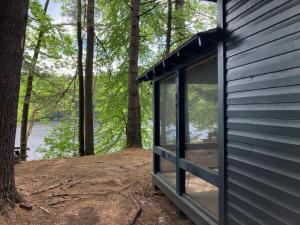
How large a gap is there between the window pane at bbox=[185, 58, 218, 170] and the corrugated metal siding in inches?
14.9

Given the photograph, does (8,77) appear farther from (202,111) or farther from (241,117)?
(241,117)

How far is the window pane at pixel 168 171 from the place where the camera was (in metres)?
5.06

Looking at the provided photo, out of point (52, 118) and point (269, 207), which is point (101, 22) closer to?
point (52, 118)

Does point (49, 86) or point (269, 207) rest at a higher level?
point (49, 86)

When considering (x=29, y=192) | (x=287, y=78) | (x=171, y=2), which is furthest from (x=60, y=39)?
(x=287, y=78)

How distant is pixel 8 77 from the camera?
4395mm

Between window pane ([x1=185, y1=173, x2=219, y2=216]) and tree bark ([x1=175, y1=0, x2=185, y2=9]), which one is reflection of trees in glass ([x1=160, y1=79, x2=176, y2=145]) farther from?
tree bark ([x1=175, y1=0, x2=185, y2=9])

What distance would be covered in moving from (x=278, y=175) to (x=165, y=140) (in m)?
3.19

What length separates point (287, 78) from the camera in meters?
2.23

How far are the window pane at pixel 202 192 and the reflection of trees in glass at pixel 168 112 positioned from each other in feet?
2.71

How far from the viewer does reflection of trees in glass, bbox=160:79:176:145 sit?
486 centimetres

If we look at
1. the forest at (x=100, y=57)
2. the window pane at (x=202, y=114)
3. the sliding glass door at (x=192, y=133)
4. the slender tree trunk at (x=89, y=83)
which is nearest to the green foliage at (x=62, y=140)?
the forest at (x=100, y=57)

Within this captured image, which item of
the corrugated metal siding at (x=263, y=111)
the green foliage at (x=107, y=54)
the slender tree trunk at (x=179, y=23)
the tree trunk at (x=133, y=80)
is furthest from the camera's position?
the slender tree trunk at (x=179, y=23)

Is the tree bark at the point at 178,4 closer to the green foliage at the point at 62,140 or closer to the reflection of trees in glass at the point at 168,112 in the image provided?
the reflection of trees in glass at the point at 168,112
